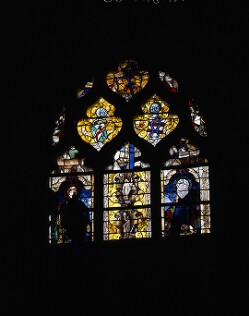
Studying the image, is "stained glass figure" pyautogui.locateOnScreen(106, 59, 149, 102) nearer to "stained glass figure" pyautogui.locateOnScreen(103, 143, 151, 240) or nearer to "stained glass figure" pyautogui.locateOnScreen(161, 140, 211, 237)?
"stained glass figure" pyautogui.locateOnScreen(103, 143, 151, 240)

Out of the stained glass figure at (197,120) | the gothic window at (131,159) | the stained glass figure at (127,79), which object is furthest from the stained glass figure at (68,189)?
the stained glass figure at (197,120)

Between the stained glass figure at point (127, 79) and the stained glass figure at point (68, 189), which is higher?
the stained glass figure at point (127, 79)

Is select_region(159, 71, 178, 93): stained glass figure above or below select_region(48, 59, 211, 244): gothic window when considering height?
above

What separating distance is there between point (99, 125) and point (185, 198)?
155 cm

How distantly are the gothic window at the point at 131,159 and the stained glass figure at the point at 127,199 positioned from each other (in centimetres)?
1

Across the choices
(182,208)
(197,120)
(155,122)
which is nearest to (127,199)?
(182,208)

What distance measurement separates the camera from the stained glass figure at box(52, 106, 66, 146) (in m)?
17.6

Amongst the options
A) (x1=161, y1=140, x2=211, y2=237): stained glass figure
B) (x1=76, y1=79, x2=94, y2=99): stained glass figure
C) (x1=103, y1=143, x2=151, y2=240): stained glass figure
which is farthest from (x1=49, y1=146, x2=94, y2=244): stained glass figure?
(x1=161, y1=140, x2=211, y2=237): stained glass figure

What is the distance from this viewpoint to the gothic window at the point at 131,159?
16.8 metres

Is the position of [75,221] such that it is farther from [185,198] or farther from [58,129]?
[58,129]

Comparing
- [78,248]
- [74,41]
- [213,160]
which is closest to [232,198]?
[213,160]

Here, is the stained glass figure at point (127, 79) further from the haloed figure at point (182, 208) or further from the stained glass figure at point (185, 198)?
the haloed figure at point (182, 208)

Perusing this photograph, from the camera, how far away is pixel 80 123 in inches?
696

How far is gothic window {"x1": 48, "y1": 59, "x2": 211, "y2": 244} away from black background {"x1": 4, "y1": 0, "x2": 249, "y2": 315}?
0.16 meters
